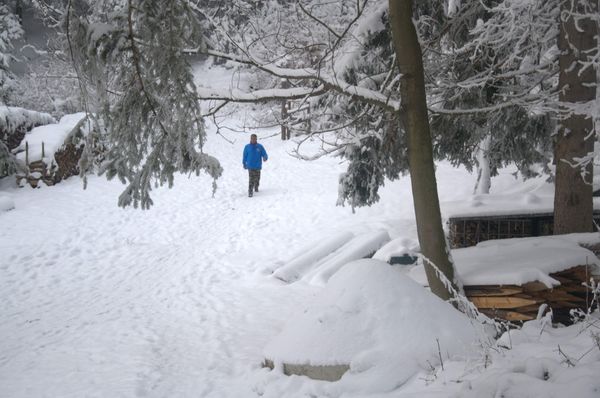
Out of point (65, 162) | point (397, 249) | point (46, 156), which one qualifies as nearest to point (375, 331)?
point (397, 249)

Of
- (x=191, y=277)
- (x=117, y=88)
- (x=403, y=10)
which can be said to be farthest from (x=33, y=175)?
(x=403, y=10)

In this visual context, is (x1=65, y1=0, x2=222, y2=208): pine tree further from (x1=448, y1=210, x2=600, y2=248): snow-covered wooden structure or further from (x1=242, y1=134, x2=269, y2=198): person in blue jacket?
(x1=242, y1=134, x2=269, y2=198): person in blue jacket

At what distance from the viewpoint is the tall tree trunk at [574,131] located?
5215 millimetres

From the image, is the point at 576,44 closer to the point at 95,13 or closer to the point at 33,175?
the point at 95,13

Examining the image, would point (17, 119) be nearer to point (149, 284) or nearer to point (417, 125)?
point (149, 284)

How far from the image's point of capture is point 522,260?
195 inches

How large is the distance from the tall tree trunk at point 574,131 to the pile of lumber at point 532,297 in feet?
3.44

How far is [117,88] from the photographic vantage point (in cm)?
441

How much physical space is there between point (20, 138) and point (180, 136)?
14.7 metres

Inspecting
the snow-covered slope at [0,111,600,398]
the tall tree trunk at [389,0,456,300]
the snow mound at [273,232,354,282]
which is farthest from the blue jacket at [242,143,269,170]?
the tall tree trunk at [389,0,456,300]

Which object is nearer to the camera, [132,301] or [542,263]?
[542,263]

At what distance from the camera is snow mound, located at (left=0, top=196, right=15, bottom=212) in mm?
11801

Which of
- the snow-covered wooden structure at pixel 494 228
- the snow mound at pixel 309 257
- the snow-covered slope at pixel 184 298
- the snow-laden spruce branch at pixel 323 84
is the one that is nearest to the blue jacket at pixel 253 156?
the snow-covered slope at pixel 184 298

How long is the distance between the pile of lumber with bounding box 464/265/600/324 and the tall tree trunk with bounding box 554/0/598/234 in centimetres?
105
